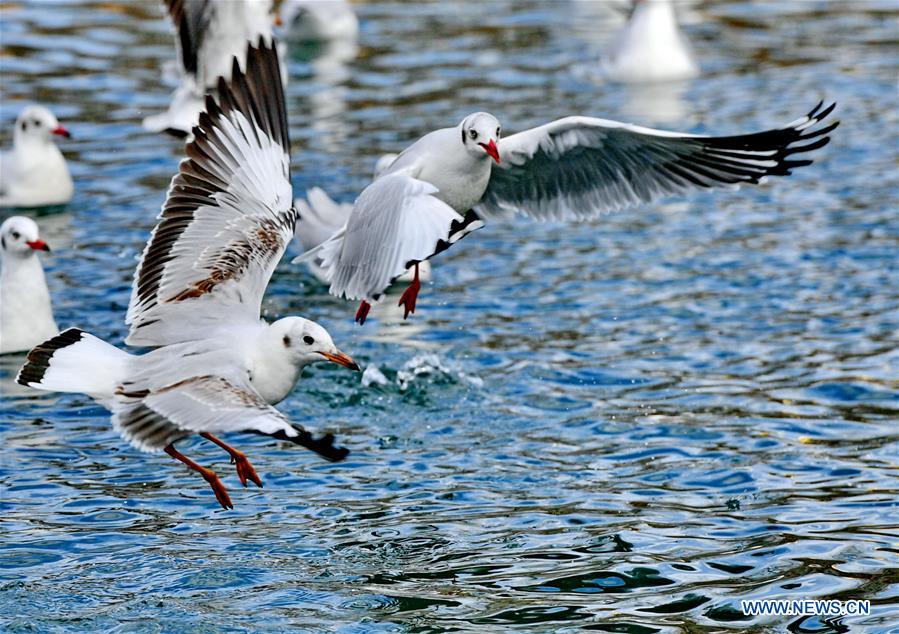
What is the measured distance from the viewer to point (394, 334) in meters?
9.84

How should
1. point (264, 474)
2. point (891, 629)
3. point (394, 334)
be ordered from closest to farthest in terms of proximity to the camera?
point (891, 629) → point (264, 474) → point (394, 334)

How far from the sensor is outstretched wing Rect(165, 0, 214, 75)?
11.2m

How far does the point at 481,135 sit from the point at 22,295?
349 centimetres

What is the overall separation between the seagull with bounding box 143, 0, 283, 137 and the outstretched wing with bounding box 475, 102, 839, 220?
340 cm

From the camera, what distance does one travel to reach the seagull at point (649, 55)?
16.2 meters

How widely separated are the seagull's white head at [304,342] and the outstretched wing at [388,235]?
0.28 m

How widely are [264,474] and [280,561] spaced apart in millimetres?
1211

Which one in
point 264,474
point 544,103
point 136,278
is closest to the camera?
point 136,278

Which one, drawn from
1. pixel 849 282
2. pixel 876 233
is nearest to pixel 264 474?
pixel 849 282

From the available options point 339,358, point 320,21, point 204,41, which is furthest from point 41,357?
point 320,21

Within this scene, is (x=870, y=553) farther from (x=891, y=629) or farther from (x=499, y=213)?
(x=499, y=213)

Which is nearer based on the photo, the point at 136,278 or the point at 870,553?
the point at 870,553
